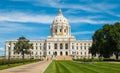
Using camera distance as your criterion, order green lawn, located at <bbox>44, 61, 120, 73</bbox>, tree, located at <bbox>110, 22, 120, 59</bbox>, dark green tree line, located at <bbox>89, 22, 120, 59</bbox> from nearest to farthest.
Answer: green lawn, located at <bbox>44, 61, 120, 73</bbox>, tree, located at <bbox>110, 22, 120, 59</bbox>, dark green tree line, located at <bbox>89, 22, 120, 59</bbox>

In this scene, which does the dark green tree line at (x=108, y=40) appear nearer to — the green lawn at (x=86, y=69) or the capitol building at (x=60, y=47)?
the green lawn at (x=86, y=69)

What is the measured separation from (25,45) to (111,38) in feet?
121

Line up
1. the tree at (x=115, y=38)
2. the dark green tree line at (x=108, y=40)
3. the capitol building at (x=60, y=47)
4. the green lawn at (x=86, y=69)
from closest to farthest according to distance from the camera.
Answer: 1. the green lawn at (x=86, y=69)
2. the tree at (x=115, y=38)
3. the dark green tree line at (x=108, y=40)
4. the capitol building at (x=60, y=47)

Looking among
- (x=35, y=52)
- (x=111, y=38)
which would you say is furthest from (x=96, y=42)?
(x=35, y=52)

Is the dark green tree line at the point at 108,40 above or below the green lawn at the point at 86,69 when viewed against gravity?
above

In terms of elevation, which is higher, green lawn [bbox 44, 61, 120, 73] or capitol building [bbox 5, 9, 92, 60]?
capitol building [bbox 5, 9, 92, 60]

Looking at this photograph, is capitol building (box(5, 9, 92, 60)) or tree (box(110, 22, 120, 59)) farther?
capitol building (box(5, 9, 92, 60))

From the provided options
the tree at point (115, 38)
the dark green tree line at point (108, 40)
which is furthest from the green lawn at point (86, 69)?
the dark green tree line at point (108, 40)

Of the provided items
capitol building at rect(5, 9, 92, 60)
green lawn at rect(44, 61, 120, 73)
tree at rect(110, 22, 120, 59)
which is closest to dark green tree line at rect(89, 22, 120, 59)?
tree at rect(110, 22, 120, 59)

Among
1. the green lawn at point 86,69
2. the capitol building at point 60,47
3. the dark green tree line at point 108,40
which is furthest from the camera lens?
the capitol building at point 60,47

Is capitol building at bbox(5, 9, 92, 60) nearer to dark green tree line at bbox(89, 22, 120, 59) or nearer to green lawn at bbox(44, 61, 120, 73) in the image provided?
dark green tree line at bbox(89, 22, 120, 59)

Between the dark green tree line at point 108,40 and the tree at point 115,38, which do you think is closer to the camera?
the tree at point 115,38

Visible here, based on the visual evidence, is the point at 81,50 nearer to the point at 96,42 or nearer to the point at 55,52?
the point at 55,52

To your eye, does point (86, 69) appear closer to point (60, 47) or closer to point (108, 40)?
point (108, 40)
